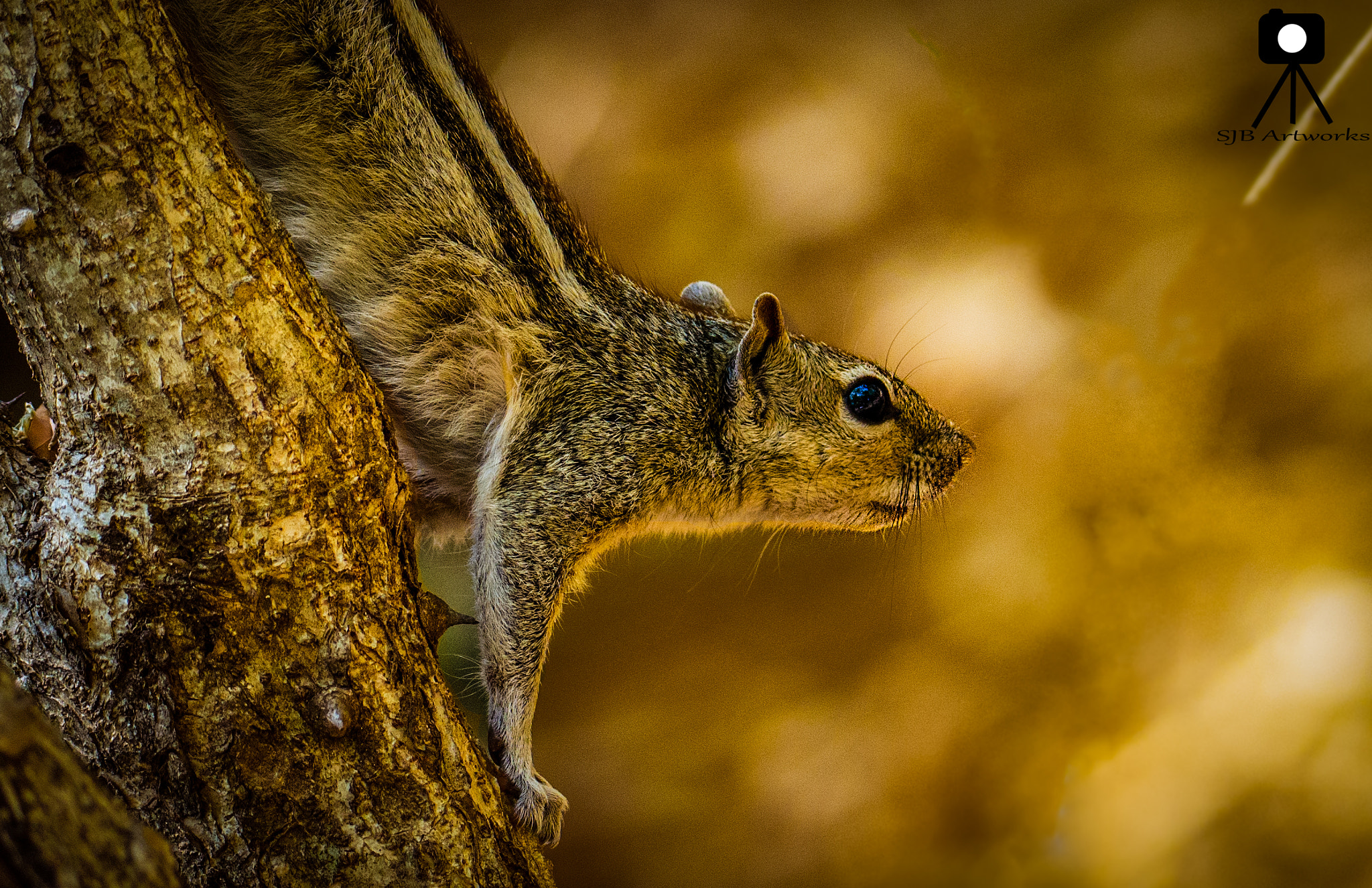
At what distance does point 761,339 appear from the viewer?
7.28 feet

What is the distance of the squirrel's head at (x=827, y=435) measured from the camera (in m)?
2.28

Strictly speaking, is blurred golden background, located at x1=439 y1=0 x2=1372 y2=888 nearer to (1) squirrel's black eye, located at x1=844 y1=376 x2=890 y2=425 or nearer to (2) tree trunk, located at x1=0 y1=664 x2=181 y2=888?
(1) squirrel's black eye, located at x1=844 y1=376 x2=890 y2=425

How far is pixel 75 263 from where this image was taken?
4.57 feet

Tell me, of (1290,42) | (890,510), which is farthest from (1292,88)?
(890,510)

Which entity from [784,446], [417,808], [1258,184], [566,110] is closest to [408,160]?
[566,110]

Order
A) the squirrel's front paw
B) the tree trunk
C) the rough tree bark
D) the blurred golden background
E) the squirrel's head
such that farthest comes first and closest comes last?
the blurred golden background
the squirrel's head
the squirrel's front paw
the rough tree bark
the tree trunk

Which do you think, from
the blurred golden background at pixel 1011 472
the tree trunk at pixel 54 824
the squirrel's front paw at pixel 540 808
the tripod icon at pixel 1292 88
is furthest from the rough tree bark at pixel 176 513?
the tripod icon at pixel 1292 88

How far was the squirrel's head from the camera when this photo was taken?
228 cm

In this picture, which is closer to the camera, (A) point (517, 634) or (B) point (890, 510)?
(A) point (517, 634)

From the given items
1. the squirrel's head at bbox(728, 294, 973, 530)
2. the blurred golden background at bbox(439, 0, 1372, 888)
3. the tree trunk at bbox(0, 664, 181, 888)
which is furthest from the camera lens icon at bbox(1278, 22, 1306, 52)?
the tree trunk at bbox(0, 664, 181, 888)

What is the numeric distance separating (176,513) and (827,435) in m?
1.46

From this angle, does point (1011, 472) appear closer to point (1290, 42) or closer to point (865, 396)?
point (865, 396)

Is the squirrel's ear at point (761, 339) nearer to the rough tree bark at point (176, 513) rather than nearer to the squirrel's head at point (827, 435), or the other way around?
the squirrel's head at point (827, 435)

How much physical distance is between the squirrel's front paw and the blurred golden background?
729 mm
